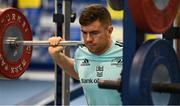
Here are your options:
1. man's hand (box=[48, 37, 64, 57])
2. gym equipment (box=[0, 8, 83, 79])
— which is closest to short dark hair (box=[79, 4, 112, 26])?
man's hand (box=[48, 37, 64, 57])

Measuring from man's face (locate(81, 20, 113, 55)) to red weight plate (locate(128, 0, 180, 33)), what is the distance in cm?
44

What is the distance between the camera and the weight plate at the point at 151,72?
58.1 inches

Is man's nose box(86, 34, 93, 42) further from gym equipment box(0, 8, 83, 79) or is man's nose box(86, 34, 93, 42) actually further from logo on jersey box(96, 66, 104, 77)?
gym equipment box(0, 8, 83, 79)

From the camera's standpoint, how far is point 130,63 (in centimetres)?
155

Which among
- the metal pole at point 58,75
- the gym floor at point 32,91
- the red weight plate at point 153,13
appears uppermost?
the red weight plate at point 153,13

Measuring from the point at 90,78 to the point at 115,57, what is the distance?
0.58 feet

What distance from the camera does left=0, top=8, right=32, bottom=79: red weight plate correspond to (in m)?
2.63

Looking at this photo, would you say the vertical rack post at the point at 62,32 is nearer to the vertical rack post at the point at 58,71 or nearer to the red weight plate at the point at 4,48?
the vertical rack post at the point at 58,71

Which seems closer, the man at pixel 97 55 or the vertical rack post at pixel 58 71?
the man at pixel 97 55

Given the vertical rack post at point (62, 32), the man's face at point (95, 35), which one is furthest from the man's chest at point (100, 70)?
the vertical rack post at point (62, 32)

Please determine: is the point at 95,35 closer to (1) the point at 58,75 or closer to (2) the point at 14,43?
(2) the point at 14,43

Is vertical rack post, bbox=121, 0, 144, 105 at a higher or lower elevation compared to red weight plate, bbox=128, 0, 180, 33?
lower

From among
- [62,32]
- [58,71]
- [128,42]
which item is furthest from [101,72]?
[58,71]

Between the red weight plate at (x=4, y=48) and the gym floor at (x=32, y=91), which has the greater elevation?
the red weight plate at (x=4, y=48)
